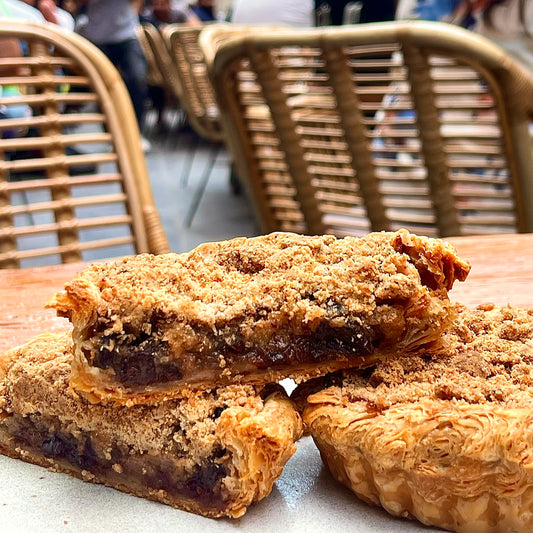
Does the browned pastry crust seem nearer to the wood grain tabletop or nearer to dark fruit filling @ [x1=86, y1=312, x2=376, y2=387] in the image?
dark fruit filling @ [x1=86, y1=312, x2=376, y2=387]

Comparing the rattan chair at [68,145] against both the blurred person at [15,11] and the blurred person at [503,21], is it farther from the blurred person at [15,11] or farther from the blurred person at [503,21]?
the blurred person at [503,21]

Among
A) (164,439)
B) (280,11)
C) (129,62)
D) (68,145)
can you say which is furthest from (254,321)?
(129,62)

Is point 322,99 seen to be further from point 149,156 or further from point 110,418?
point 149,156

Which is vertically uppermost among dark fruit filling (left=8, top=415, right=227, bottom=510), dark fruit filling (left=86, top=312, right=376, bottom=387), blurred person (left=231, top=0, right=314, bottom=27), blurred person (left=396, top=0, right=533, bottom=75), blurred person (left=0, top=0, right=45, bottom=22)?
dark fruit filling (left=86, top=312, right=376, bottom=387)

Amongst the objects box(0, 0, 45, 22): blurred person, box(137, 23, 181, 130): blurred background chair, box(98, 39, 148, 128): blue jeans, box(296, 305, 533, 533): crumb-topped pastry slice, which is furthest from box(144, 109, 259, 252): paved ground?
box(296, 305, 533, 533): crumb-topped pastry slice

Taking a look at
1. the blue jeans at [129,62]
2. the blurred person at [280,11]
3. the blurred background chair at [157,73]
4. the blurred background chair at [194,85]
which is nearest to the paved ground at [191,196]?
the blurred background chair at [194,85]

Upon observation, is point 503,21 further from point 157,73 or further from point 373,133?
point 157,73
